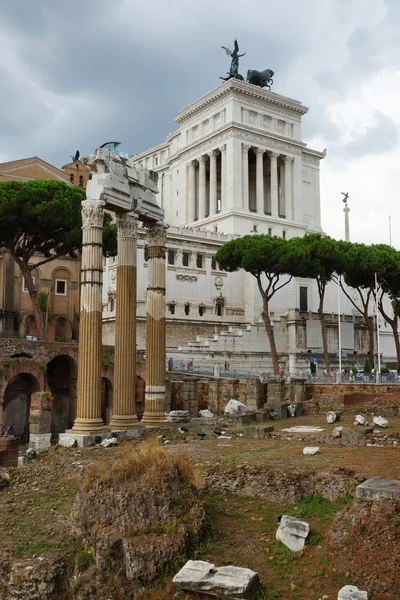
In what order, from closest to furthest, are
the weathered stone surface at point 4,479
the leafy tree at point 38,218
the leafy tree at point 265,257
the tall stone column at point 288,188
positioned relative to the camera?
the weathered stone surface at point 4,479 < the leafy tree at point 38,218 < the leafy tree at point 265,257 < the tall stone column at point 288,188

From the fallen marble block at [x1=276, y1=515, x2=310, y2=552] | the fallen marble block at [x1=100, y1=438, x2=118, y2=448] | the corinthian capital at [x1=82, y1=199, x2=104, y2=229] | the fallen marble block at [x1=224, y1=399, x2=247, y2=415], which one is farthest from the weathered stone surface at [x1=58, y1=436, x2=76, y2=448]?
the fallen marble block at [x1=224, y1=399, x2=247, y2=415]

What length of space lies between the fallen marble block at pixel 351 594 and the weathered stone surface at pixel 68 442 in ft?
34.2

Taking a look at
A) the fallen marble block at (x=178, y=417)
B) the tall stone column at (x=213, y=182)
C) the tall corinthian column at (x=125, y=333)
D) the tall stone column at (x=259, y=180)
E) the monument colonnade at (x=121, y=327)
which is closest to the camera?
the monument colonnade at (x=121, y=327)

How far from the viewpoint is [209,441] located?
57.4 feet

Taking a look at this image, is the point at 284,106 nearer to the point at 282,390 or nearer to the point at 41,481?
the point at 282,390

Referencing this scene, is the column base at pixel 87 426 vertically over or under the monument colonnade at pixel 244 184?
under

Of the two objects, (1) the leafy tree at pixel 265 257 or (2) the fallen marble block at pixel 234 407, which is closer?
(2) the fallen marble block at pixel 234 407

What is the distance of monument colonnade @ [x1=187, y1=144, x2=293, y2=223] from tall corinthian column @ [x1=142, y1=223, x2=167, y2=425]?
1562 inches

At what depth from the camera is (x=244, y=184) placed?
202ft

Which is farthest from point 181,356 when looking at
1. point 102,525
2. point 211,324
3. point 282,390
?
point 102,525

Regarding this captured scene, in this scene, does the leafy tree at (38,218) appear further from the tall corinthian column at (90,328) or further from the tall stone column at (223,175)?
the tall stone column at (223,175)

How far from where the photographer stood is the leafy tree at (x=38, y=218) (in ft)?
109

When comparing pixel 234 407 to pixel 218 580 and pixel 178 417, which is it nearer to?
pixel 178 417

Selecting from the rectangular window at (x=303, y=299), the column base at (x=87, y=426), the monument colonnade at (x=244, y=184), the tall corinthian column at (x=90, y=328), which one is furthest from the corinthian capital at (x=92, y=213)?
the monument colonnade at (x=244, y=184)
